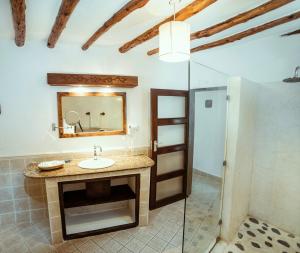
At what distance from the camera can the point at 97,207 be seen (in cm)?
261

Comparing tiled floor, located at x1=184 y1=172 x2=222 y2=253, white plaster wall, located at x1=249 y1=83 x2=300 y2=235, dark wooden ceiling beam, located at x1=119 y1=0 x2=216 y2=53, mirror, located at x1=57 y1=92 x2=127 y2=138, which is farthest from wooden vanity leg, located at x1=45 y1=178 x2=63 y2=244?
white plaster wall, located at x1=249 y1=83 x2=300 y2=235

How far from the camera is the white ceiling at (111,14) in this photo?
1424 mm

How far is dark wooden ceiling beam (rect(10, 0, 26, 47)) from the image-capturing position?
1235mm

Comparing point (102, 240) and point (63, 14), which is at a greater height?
point (63, 14)

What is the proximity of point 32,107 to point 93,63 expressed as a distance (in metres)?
0.93

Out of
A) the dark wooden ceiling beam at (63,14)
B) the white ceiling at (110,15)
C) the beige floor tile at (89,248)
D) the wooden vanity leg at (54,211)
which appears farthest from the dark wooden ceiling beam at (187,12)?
the beige floor tile at (89,248)

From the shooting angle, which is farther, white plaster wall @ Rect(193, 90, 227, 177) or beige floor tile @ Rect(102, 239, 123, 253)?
white plaster wall @ Rect(193, 90, 227, 177)

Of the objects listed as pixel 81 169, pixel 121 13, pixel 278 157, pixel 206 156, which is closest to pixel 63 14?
pixel 121 13

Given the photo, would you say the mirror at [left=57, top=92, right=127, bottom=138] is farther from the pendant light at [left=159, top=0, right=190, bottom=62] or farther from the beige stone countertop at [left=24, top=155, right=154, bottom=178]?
the pendant light at [left=159, top=0, right=190, bottom=62]

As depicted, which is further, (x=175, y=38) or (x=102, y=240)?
(x=102, y=240)

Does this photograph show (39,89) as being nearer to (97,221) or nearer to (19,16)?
(19,16)

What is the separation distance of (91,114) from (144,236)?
5.52 ft

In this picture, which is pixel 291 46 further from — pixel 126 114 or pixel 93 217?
pixel 93 217

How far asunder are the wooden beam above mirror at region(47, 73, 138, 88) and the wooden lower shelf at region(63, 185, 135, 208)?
1.39 m
